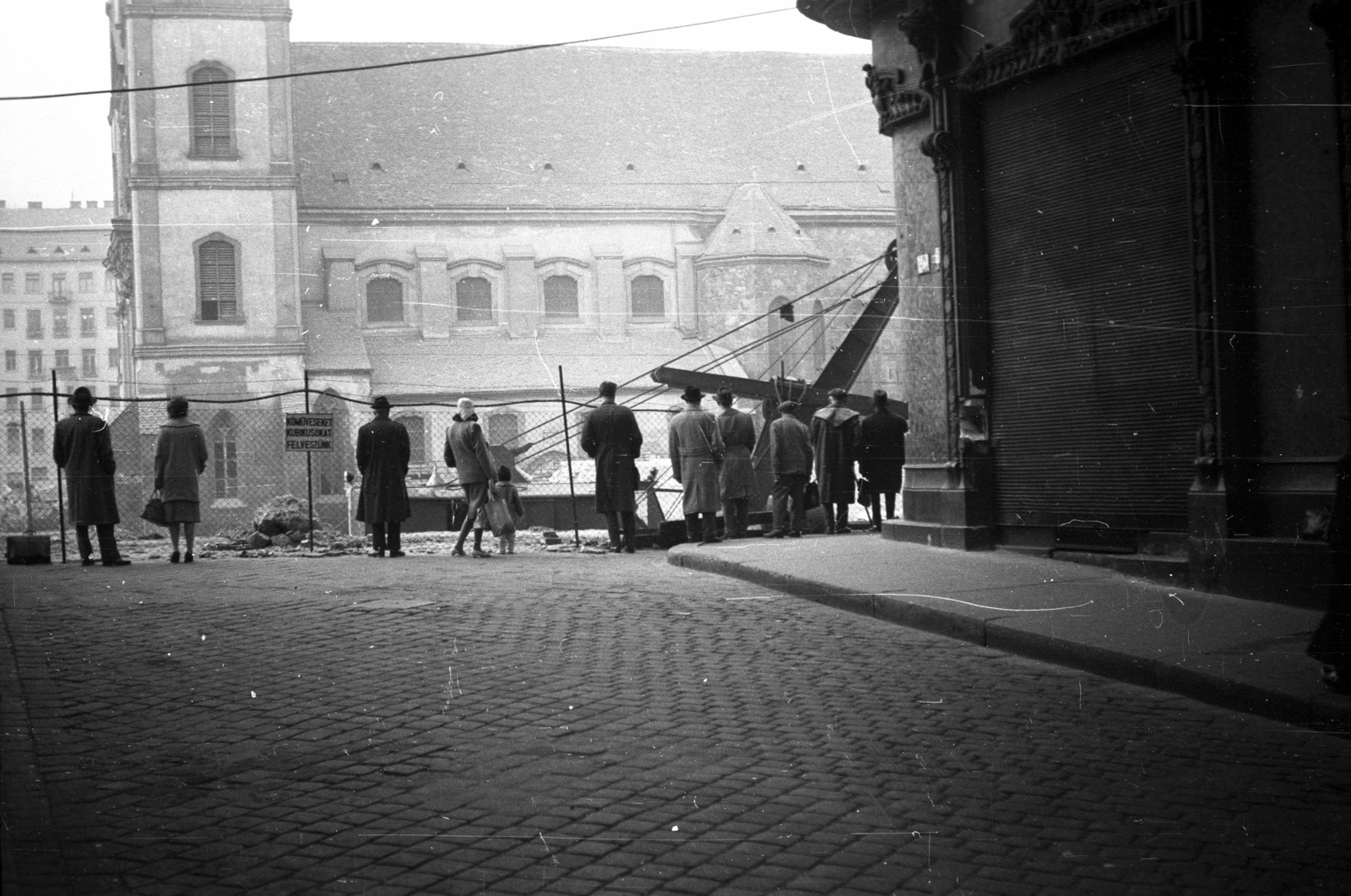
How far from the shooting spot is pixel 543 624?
9.41 meters

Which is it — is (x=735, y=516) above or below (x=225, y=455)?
below

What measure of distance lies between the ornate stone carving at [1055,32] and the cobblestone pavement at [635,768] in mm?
5219

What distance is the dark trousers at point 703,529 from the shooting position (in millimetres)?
16281

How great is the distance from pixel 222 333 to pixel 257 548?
24823 millimetres

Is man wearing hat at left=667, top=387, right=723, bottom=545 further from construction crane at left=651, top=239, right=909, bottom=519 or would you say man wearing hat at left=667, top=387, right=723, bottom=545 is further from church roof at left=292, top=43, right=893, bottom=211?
church roof at left=292, top=43, right=893, bottom=211

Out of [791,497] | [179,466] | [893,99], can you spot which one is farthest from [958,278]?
[179,466]

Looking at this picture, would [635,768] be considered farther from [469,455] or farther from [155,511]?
[155,511]

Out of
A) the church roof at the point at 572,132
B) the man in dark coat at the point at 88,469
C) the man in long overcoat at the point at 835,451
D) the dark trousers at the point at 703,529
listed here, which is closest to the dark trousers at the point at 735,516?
the dark trousers at the point at 703,529

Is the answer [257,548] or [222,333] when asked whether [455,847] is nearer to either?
[257,548]

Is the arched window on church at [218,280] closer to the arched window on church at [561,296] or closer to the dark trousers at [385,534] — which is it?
the arched window on church at [561,296]

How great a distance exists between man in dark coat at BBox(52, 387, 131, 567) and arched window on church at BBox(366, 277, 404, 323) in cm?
3270

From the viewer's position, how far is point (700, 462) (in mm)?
16438

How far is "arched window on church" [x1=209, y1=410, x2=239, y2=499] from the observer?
1566 inches

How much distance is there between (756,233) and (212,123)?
18.0 m
